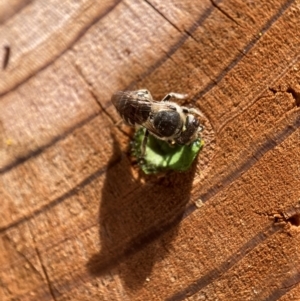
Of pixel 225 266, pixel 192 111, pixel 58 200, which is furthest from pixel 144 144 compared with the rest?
pixel 225 266

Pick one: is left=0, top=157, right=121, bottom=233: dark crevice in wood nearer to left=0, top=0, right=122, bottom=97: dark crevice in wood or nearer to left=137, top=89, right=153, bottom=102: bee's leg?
left=137, top=89, right=153, bottom=102: bee's leg

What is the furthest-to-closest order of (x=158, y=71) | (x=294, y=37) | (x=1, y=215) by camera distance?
(x=1, y=215)
(x=158, y=71)
(x=294, y=37)

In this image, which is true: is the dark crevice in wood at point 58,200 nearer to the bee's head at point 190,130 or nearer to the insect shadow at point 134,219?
the insect shadow at point 134,219

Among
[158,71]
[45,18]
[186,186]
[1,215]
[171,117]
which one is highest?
Result: [45,18]

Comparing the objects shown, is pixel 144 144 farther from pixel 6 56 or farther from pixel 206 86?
pixel 6 56

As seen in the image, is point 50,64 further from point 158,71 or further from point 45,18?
point 158,71

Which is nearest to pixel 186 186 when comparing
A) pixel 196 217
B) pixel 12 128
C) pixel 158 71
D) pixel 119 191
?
pixel 196 217
